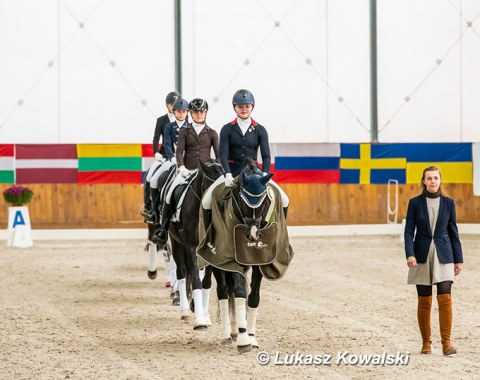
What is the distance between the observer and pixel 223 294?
7820mm

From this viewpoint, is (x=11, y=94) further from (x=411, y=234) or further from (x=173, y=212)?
(x=411, y=234)

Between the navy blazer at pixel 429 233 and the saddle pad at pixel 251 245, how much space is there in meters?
0.95

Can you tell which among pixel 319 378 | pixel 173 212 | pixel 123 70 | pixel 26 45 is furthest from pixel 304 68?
pixel 319 378

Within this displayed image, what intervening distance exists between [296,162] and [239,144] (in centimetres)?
1153

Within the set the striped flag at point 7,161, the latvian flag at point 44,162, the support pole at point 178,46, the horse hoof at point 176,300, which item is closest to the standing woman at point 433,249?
the horse hoof at point 176,300

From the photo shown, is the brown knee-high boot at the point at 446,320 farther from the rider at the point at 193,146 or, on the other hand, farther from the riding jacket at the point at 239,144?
the rider at the point at 193,146

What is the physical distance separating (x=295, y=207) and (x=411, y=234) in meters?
12.3

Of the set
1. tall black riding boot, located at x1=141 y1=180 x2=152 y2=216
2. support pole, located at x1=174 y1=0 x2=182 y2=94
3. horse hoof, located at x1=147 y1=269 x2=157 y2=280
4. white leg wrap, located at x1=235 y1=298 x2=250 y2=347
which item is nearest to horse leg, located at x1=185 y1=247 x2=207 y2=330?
white leg wrap, located at x1=235 y1=298 x2=250 y2=347

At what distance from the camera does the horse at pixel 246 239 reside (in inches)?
277

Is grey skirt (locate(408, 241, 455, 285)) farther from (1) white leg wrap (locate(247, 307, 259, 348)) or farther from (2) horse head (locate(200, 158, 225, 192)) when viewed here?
(2) horse head (locate(200, 158, 225, 192))

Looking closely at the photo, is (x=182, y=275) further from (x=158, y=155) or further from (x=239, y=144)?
(x=158, y=155)

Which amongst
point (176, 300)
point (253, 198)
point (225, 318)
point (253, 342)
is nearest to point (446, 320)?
point (253, 342)

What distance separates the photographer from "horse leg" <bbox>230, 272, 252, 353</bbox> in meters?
7.31

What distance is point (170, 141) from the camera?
10391 millimetres
